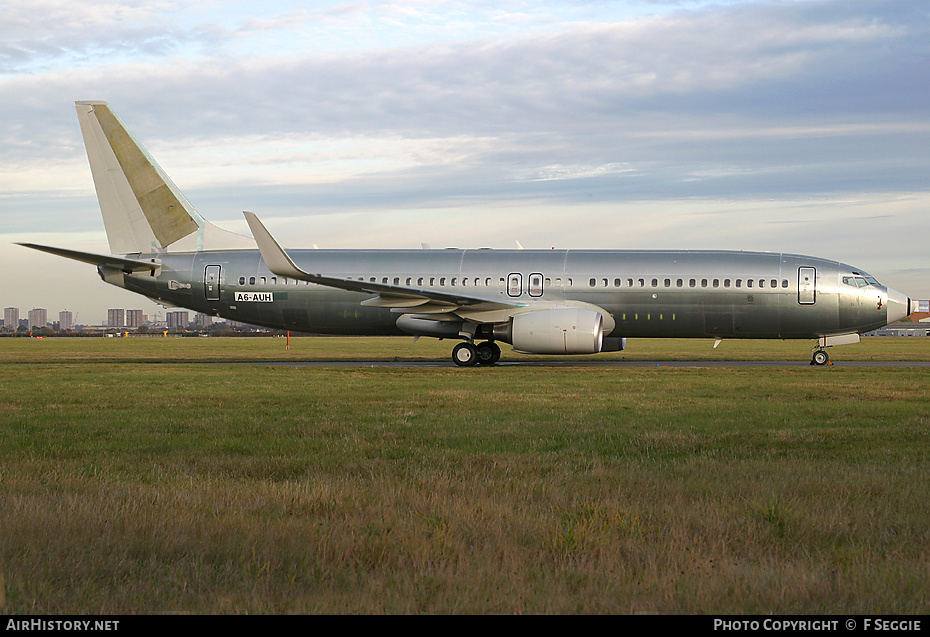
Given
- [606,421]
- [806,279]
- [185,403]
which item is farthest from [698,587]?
[806,279]

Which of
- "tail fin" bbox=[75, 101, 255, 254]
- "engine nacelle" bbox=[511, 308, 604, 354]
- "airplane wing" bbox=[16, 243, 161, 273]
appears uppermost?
"tail fin" bbox=[75, 101, 255, 254]

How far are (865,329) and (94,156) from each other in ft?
86.4

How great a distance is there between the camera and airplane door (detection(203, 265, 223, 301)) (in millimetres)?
29344

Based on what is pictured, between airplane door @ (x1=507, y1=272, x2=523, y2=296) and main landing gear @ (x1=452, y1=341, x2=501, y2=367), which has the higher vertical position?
airplane door @ (x1=507, y1=272, x2=523, y2=296)

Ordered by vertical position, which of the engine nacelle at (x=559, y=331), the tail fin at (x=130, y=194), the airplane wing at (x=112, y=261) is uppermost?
the tail fin at (x=130, y=194)

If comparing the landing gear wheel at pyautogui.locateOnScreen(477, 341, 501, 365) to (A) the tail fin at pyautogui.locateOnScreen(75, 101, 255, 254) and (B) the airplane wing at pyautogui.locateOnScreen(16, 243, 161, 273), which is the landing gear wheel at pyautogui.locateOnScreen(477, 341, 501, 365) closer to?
(A) the tail fin at pyautogui.locateOnScreen(75, 101, 255, 254)

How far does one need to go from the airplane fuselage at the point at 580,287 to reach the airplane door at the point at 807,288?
3 cm

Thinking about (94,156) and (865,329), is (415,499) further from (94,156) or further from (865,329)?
(94,156)

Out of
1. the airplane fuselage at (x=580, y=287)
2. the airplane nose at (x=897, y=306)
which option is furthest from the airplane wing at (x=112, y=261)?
the airplane nose at (x=897, y=306)

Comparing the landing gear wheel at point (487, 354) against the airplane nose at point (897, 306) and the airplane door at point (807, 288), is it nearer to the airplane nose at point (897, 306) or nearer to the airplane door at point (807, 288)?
the airplane door at point (807, 288)

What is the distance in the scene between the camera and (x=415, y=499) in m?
6.79

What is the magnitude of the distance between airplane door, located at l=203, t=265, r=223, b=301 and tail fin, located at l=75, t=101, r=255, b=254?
1354 millimetres

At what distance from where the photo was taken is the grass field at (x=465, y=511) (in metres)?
4.61

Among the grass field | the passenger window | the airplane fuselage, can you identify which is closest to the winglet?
the airplane fuselage
